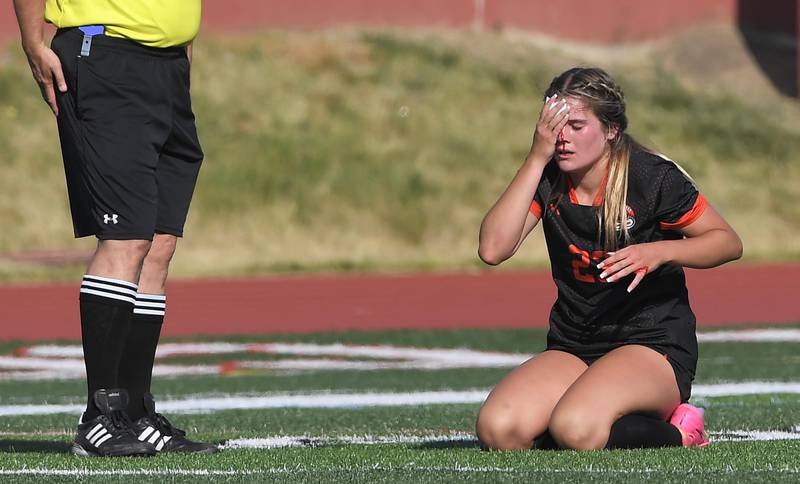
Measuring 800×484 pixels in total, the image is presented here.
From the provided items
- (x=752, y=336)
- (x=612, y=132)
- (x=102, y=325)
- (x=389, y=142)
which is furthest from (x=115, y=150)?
(x=389, y=142)

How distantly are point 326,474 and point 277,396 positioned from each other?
3233 mm

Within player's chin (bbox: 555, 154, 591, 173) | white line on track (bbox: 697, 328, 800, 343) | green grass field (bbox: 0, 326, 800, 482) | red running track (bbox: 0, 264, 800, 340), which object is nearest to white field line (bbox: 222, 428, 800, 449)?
green grass field (bbox: 0, 326, 800, 482)

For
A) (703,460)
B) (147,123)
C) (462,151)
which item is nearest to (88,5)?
(147,123)

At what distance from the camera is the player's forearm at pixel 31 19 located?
15.8ft

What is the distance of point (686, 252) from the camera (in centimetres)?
484

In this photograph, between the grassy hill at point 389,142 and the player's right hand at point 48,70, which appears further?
the grassy hill at point 389,142

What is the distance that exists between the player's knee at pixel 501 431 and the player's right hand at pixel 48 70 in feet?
5.55

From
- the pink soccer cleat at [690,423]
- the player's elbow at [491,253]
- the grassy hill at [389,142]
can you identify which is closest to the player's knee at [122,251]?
the player's elbow at [491,253]

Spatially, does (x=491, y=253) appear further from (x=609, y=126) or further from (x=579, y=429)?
(x=579, y=429)

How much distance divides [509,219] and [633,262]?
1.74ft

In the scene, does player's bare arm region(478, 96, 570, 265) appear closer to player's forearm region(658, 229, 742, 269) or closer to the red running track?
player's forearm region(658, 229, 742, 269)

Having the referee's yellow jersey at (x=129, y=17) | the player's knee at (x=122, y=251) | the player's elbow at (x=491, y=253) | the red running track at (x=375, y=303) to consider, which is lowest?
the red running track at (x=375, y=303)

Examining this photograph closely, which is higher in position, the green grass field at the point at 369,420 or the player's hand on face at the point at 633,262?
the player's hand on face at the point at 633,262

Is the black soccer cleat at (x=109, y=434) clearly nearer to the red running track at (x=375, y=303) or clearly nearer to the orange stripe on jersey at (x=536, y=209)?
the orange stripe on jersey at (x=536, y=209)
